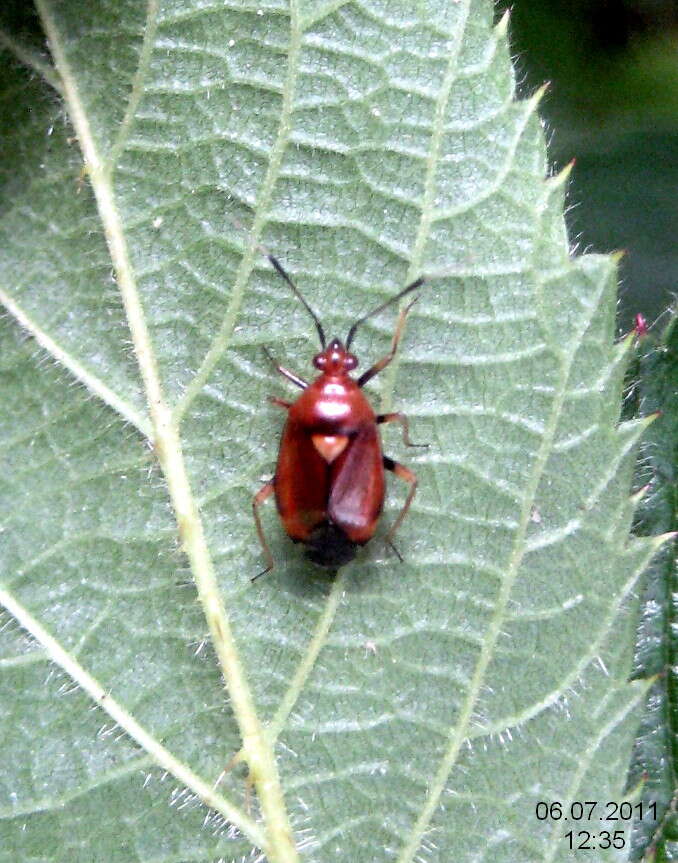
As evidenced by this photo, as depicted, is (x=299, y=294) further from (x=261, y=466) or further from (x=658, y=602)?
(x=658, y=602)

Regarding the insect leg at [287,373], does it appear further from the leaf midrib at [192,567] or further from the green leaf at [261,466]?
the leaf midrib at [192,567]

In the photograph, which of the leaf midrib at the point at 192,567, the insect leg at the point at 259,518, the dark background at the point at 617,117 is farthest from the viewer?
the dark background at the point at 617,117

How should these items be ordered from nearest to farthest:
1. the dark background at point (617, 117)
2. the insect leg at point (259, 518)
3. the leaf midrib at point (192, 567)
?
the leaf midrib at point (192, 567), the insect leg at point (259, 518), the dark background at point (617, 117)

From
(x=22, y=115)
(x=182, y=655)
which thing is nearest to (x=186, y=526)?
(x=182, y=655)

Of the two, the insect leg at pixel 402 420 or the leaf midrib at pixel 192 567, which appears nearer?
the leaf midrib at pixel 192 567

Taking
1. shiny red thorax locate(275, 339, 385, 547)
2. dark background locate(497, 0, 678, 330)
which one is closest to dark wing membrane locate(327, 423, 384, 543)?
shiny red thorax locate(275, 339, 385, 547)

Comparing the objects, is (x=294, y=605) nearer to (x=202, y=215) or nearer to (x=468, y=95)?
(x=202, y=215)

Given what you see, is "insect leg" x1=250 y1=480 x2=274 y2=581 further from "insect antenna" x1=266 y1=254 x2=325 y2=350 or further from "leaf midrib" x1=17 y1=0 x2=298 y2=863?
"insect antenna" x1=266 y1=254 x2=325 y2=350

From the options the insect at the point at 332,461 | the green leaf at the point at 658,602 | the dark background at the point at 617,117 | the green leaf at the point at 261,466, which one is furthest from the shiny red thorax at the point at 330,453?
the dark background at the point at 617,117
